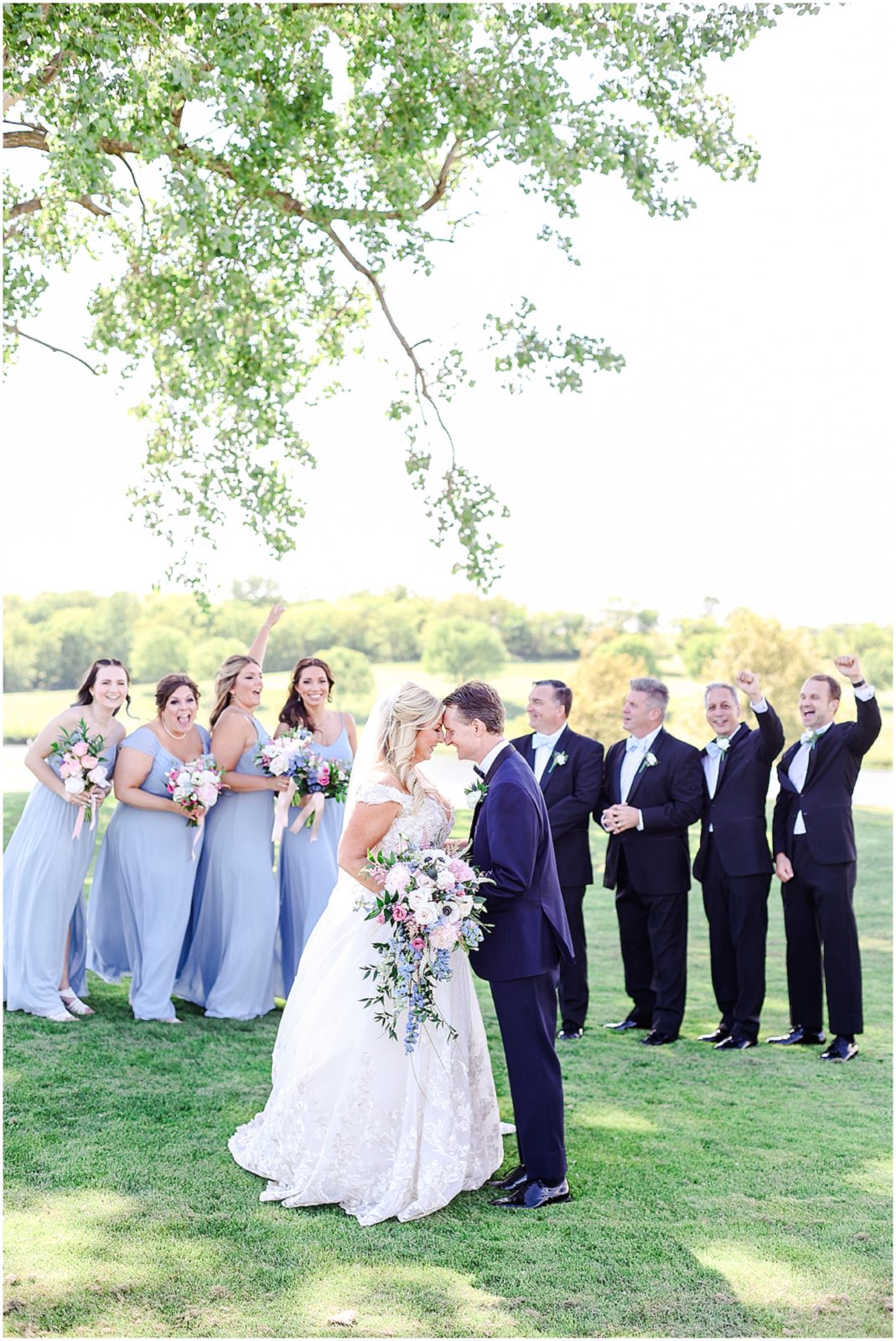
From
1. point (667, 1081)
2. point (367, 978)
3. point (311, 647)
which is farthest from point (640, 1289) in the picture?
point (311, 647)

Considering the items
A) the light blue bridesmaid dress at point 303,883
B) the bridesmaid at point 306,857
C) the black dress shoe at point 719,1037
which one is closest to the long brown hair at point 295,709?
the bridesmaid at point 306,857

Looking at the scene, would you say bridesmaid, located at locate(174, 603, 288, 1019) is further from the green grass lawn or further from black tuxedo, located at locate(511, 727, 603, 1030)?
black tuxedo, located at locate(511, 727, 603, 1030)

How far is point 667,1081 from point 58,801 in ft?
13.2

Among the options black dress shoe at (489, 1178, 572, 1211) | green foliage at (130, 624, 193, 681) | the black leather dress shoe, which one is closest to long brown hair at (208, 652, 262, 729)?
the black leather dress shoe

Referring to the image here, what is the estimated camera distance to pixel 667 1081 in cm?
689

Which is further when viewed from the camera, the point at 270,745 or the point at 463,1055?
the point at 270,745

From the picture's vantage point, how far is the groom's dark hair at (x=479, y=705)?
16.4 feet

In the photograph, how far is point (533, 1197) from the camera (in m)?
4.95

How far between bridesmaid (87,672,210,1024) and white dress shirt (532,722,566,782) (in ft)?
7.09

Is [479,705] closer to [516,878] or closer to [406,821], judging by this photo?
[406,821]

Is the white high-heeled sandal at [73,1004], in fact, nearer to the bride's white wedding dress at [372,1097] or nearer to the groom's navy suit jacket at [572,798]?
the bride's white wedding dress at [372,1097]

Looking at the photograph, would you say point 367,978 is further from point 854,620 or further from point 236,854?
point 854,620

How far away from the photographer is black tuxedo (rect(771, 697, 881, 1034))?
7.39 m

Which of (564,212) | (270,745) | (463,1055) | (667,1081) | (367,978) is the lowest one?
(667,1081)
